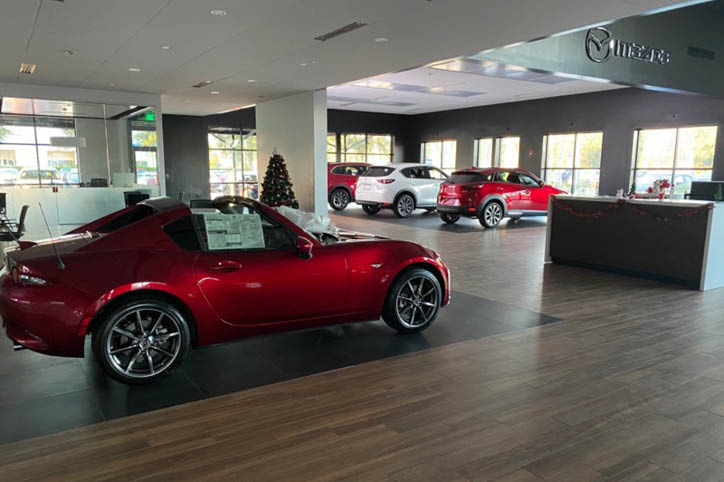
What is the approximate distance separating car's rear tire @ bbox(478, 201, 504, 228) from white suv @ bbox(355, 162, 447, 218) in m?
2.71

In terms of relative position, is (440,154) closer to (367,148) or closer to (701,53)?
(367,148)

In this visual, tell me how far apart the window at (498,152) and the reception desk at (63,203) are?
1378 cm

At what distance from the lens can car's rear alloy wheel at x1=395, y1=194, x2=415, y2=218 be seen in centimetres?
1527

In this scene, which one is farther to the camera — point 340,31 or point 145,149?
point 145,149

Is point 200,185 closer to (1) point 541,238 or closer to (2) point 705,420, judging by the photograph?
(1) point 541,238

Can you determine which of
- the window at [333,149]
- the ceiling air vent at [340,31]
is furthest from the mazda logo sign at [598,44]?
the window at [333,149]

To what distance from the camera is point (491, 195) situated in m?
13.1

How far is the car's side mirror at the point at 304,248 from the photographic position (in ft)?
12.9

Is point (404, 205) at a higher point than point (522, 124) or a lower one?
lower

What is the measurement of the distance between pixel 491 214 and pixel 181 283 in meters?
10.8

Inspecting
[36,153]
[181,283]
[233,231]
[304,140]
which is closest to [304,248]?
[233,231]

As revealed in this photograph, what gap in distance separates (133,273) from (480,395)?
246 cm

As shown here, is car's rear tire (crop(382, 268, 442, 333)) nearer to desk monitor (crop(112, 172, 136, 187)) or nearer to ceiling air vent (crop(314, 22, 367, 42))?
ceiling air vent (crop(314, 22, 367, 42))

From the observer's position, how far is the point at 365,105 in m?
20.9
